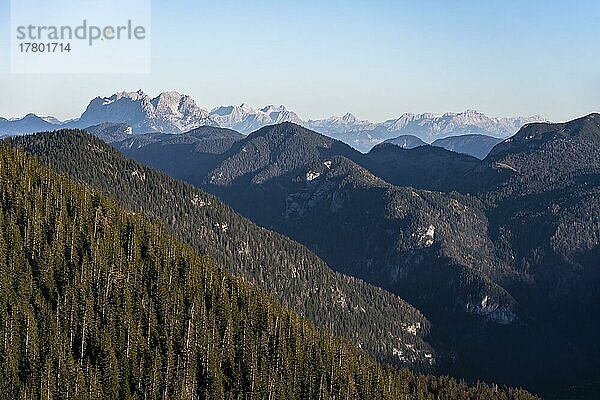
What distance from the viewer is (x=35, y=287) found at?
6142 inches

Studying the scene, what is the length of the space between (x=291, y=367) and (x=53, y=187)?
268 ft

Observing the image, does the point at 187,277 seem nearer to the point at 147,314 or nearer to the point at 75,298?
the point at 147,314

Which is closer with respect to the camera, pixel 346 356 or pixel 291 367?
pixel 291 367

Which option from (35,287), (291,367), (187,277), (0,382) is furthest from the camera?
(187,277)

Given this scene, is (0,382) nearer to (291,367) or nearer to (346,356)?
(291,367)

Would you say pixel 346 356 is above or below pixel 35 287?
below

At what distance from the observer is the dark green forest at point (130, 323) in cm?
14312

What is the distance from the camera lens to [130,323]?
157875mm

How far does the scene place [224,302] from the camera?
588 ft

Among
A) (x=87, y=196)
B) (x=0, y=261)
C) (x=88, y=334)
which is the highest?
(x=87, y=196)

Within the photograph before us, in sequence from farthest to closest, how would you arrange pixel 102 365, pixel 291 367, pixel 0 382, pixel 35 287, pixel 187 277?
pixel 187 277, pixel 291 367, pixel 35 287, pixel 102 365, pixel 0 382

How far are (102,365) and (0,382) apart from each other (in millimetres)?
21304

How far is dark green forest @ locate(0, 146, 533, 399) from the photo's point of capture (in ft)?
470

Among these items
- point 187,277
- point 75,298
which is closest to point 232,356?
point 187,277
